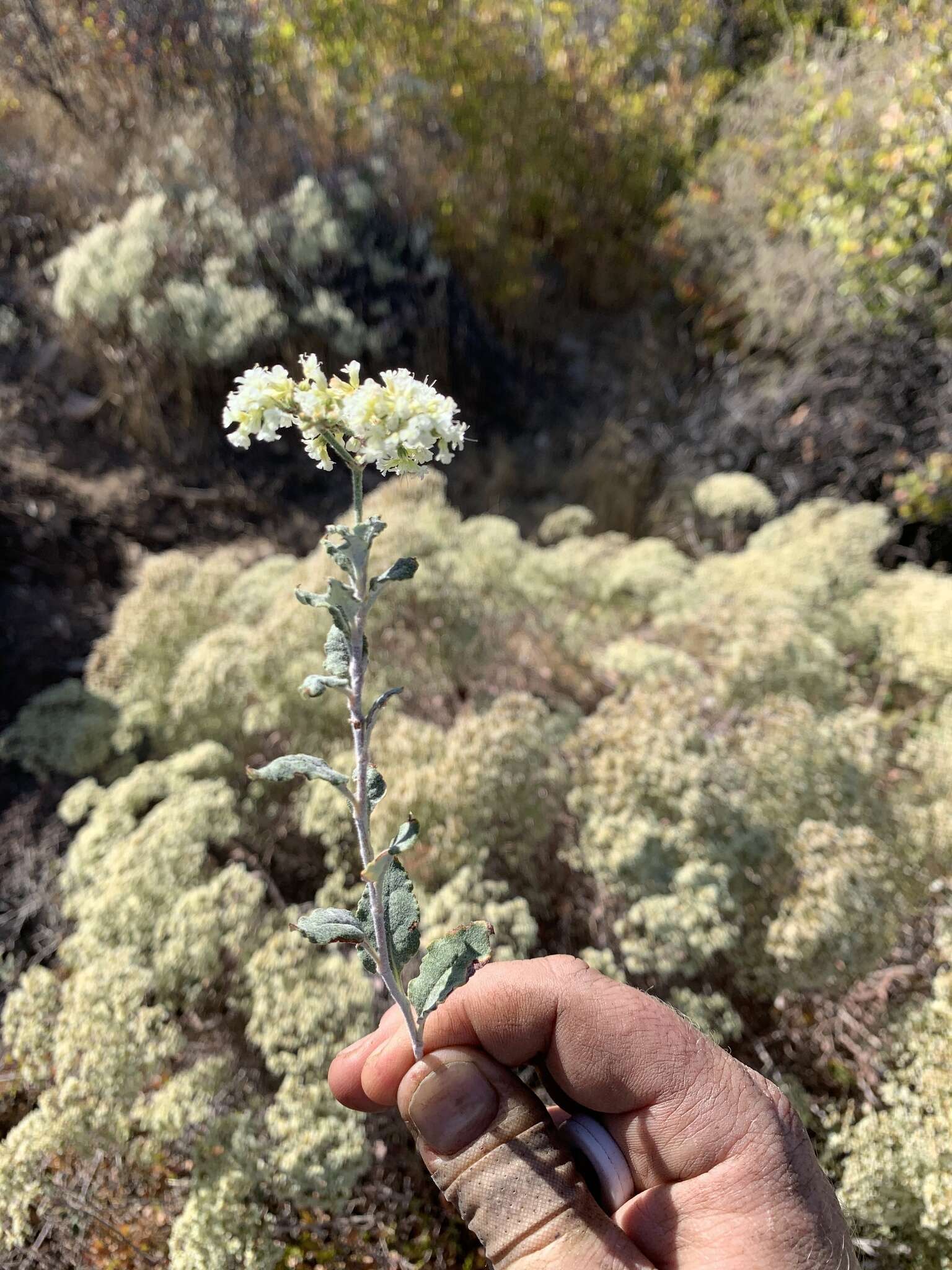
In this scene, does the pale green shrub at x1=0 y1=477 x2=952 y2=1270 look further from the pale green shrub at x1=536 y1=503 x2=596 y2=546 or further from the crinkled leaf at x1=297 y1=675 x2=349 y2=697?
the crinkled leaf at x1=297 y1=675 x2=349 y2=697

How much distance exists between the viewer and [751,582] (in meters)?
3.81

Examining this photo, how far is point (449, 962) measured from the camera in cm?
120

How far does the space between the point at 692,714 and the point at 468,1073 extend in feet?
5.54

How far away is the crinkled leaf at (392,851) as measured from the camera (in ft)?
3.34

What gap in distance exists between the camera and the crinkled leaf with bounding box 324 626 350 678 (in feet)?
3.65

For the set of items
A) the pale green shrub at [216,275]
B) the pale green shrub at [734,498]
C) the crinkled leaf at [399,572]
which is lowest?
the crinkled leaf at [399,572]

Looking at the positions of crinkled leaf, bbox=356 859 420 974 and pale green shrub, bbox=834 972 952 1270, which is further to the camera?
pale green shrub, bbox=834 972 952 1270

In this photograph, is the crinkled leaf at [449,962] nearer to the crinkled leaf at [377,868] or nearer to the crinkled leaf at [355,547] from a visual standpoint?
the crinkled leaf at [377,868]

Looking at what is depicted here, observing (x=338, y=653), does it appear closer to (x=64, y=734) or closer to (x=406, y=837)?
(x=406, y=837)

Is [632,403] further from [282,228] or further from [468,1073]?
[468,1073]

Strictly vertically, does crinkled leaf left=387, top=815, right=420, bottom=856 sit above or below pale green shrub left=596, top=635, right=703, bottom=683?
below

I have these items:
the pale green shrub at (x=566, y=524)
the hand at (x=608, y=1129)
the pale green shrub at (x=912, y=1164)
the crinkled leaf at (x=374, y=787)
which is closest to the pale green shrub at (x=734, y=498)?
the pale green shrub at (x=566, y=524)

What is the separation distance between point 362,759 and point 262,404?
60 cm

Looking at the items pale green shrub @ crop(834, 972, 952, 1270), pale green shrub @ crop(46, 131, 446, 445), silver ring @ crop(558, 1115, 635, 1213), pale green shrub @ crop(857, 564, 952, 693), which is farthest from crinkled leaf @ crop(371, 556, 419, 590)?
pale green shrub @ crop(46, 131, 446, 445)
